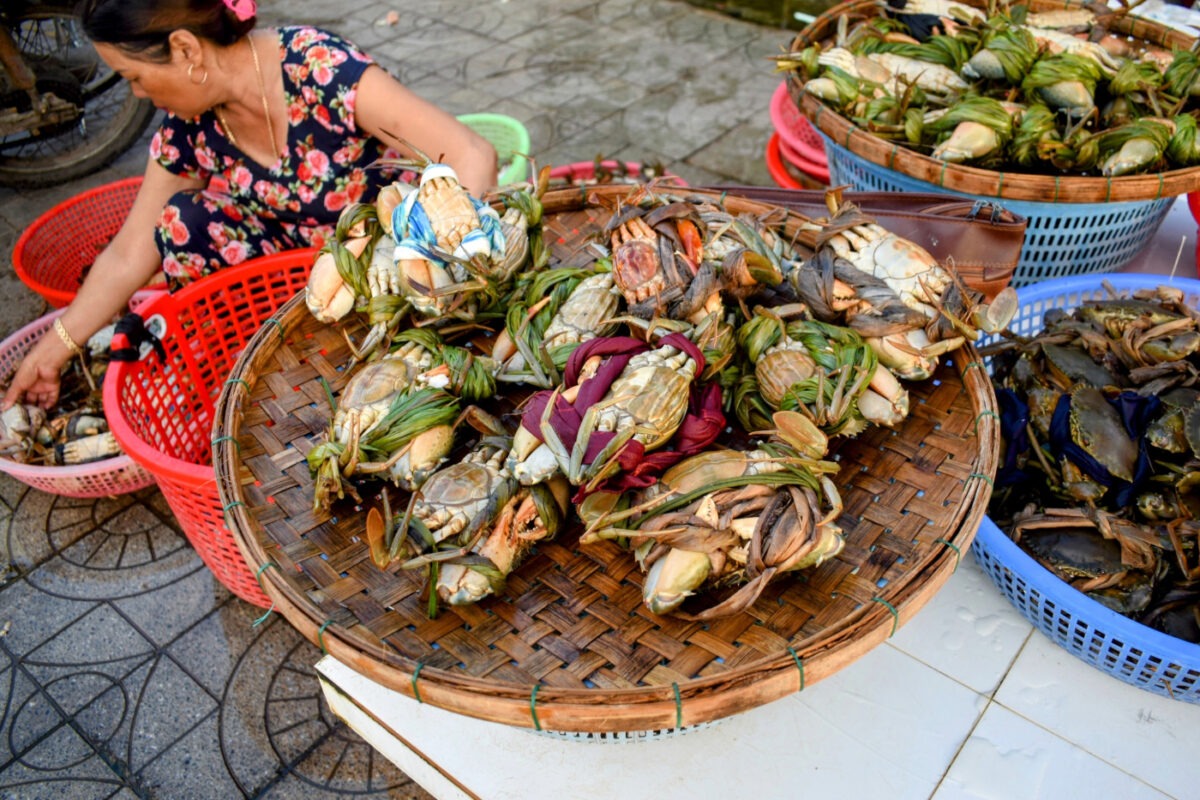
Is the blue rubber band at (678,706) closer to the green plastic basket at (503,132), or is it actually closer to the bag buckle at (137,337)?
the bag buckle at (137,337)

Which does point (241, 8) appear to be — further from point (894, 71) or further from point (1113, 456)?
point (1113, 456)

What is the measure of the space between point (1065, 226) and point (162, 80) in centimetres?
249

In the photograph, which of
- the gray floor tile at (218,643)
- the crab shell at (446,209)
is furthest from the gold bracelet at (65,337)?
the crab shell at (446,209)

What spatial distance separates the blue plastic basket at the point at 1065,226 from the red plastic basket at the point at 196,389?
1.70 meters

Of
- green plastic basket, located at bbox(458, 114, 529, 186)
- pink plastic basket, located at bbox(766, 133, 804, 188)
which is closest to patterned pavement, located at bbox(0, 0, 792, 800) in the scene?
green plastic basket, located at bbox(458, 114, 529, 186)

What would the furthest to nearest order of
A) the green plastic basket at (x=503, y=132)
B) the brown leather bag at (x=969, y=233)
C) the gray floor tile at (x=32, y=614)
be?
the green plastic basket at (x=503, y=132) → the gray floor tile at (x=32, y=614) → the brown leather bag at (x=969, y=233)

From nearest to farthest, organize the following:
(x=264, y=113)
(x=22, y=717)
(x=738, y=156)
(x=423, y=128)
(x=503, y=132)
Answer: (x=22, y=717) < (x=423, y=128) < (x=264, y=113) < (x=503, y=132) < (x=738, y=156)

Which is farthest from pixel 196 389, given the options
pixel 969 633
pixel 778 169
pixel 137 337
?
pixel 778 169

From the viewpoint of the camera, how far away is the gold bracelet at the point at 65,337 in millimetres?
2635

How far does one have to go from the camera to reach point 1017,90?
2367 millimetres

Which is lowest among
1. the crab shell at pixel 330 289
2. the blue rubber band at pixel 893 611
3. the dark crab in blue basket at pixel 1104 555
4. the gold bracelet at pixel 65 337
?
the gold bracelet at pixel 65 337

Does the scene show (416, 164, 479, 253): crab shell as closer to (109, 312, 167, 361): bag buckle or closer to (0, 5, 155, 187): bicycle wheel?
(109, 312, 167, 361): bag buckle

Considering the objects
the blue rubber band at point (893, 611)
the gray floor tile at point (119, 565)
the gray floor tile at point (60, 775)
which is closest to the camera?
the blue rubber band at point (893, 611)

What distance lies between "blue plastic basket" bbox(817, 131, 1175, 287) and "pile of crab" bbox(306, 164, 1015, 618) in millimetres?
564
